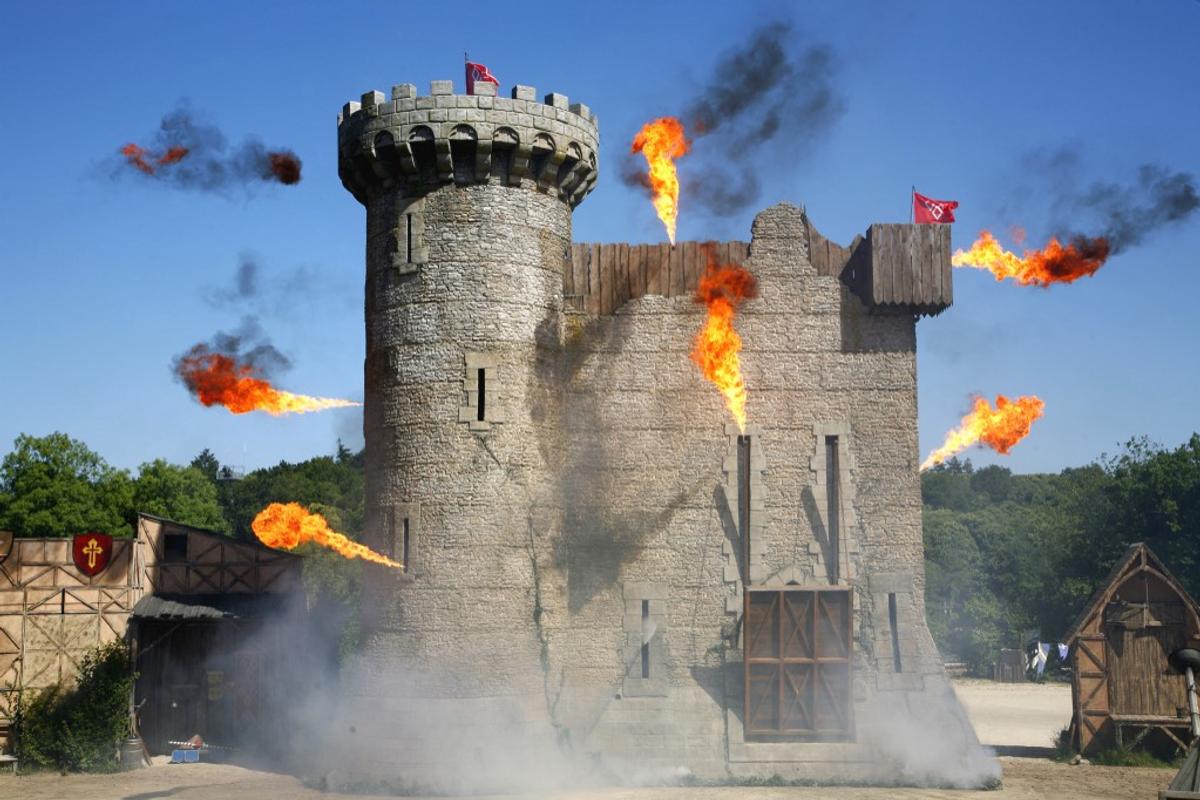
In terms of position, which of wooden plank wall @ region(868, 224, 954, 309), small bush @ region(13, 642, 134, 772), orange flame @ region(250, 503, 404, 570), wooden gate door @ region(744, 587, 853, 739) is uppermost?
wooden plank wall @ region(868, 224, 954, 309)

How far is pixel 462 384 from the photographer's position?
25172 mm

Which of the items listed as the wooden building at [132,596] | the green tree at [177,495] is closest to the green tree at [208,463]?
the green tree at [177,495]

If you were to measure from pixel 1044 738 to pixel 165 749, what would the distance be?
71.4 feet

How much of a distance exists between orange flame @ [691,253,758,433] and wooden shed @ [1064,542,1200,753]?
996 cm

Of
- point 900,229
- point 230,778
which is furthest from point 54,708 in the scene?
point 900,229

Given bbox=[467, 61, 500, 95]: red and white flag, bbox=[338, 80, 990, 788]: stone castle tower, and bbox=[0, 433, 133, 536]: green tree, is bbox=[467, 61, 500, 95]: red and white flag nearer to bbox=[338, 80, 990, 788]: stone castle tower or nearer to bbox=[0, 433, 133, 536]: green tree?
bbox=[338, 80, 990, 788]: stone castle tower

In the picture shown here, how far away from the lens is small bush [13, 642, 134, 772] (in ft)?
89.8

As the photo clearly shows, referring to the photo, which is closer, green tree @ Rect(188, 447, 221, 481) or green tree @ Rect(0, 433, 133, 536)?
green tree @ Rect(0, 433, 133, 536)

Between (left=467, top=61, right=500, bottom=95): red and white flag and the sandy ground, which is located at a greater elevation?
(left=467, top=61, right=500, bottom=95): red and white flag

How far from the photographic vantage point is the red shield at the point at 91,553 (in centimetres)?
2880

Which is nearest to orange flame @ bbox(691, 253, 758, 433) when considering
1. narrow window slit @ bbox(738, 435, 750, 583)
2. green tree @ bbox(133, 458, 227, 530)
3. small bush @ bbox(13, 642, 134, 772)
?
narrow window slit @ bbox(738, 435, 750, 583)

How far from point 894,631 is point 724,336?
677 cm

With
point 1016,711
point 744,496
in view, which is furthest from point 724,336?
point 1016,711

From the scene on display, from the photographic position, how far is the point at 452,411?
25.1 metres
